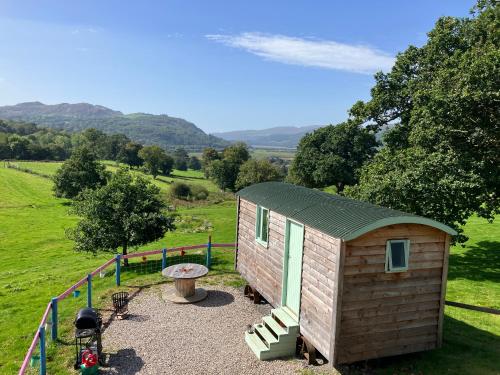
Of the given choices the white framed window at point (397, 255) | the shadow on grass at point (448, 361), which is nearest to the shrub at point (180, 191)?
the shadow on grass at point (448, 361)

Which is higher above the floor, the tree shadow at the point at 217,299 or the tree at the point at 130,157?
the tree at the point at 130,157

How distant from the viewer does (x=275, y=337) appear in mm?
10055

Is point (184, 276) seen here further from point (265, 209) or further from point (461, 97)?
point (461, 97)

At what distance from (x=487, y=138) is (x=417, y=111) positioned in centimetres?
330

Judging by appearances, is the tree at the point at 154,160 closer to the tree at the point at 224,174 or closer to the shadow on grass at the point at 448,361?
the tree at the point at 224,174

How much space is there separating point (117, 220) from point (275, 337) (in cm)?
1154

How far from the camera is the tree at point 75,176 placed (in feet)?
160

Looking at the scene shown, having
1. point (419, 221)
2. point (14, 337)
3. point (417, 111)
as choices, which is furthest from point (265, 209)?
point (417, 111)

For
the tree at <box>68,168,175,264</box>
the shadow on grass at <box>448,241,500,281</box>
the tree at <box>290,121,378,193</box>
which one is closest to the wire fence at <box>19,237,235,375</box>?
the tree at <box>68,168,175,264</box>

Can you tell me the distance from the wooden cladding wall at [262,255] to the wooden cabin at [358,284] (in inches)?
24.1

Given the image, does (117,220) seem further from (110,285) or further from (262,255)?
(262,255)

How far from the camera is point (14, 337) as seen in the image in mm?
11508

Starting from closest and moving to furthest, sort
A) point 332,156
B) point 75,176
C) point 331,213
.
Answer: point 331,213
point 332,156
point 75,176

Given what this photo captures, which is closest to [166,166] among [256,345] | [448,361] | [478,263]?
[478,263]
